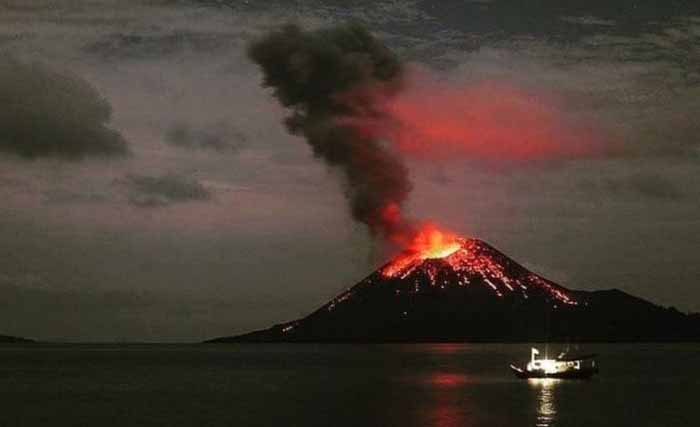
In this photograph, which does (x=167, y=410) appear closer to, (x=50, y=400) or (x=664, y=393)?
(x=50, y=400)

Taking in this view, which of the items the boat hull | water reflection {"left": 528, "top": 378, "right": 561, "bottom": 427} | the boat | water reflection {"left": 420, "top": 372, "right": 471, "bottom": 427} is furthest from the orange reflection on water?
water reflection {"left": 528, "top": 378, "right": 561, "bottom": 427}

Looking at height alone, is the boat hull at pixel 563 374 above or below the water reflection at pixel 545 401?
above

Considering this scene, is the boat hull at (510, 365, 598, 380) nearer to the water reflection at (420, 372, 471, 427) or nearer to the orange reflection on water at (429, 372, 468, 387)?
the water reflection at (420, 372, 471, 427)

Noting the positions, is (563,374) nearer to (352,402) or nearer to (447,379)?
(447,379)

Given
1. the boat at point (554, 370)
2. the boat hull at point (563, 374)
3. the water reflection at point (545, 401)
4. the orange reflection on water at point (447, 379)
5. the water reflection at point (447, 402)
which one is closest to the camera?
the water reflection at point (447, 402)

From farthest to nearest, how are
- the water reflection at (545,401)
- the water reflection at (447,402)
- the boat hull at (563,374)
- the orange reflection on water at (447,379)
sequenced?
the boat hull at (563,374)
the orange reflection on water at (447,379)
the water reflection at (545,401)
the water reflection at (447,402)

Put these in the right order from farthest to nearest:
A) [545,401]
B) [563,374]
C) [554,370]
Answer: [554,370] → [563,374] → [545,401]

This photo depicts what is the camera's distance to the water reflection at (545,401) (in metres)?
86.3

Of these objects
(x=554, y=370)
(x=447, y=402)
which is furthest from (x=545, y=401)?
(x=554, y=370)

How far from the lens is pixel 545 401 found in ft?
348

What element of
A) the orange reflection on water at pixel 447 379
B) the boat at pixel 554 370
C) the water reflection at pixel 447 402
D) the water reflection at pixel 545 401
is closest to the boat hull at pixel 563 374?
the boat at pixel 554 370

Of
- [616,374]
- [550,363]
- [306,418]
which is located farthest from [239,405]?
[616,374]

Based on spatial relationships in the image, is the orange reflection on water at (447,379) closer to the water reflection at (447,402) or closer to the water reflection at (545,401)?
the water reflection at (447,402)

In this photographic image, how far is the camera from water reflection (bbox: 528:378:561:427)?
8634 centimetres
